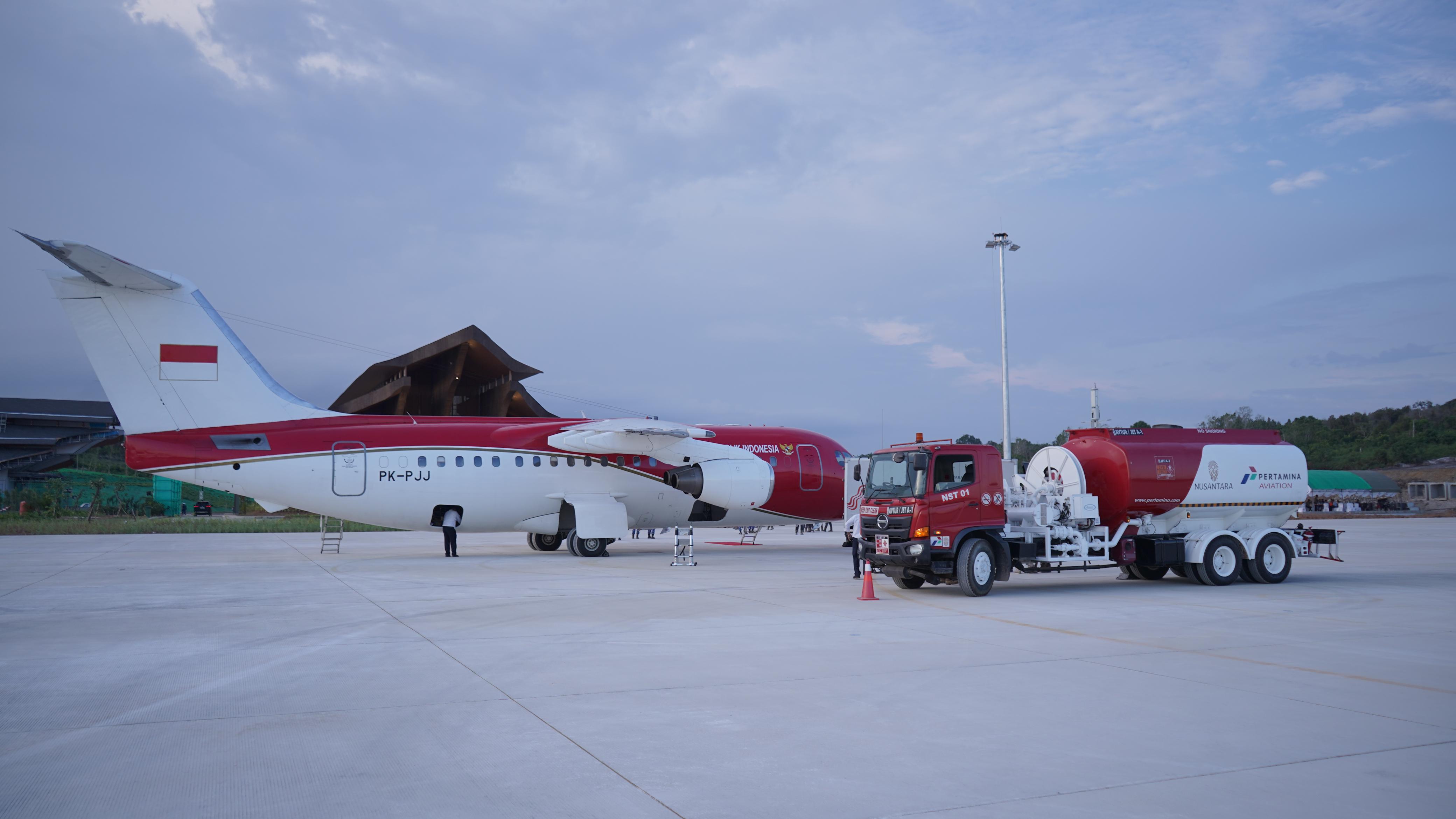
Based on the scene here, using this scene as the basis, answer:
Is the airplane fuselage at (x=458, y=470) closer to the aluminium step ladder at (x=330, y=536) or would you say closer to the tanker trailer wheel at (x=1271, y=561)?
the aluminium step ladder at (x=330, y=536)

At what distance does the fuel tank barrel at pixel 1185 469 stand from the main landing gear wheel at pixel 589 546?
12.0 m

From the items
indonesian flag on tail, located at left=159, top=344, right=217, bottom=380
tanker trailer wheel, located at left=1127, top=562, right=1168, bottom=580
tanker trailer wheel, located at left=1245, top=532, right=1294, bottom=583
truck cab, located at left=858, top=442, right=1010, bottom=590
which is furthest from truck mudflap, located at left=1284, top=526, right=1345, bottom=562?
indonesian flag on tail, located at left=159, top=344, right=217, bottom=380

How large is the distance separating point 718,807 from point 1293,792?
323cm

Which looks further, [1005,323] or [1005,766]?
[1005,323]

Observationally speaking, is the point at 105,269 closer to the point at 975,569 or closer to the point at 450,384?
the point at 975,569

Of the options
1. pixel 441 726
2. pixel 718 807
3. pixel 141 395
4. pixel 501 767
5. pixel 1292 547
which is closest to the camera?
pixel 718 807

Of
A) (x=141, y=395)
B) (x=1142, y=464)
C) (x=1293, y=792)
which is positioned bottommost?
(x=1293, y=792)

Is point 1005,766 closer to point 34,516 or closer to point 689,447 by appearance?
point 689,447

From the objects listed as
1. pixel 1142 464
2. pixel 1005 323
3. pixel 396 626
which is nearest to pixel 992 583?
pixel 1142 464

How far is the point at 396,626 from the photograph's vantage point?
1118 centimetres

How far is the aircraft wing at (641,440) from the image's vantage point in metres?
22.6

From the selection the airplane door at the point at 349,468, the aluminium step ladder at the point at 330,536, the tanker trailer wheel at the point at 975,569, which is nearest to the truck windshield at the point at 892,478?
the tanker trailer wheel at the point at 975,569

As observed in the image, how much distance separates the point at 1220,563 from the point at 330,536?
1207 inches

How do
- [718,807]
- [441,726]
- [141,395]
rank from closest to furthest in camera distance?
[718,807]
[441,726]
[141,395]
